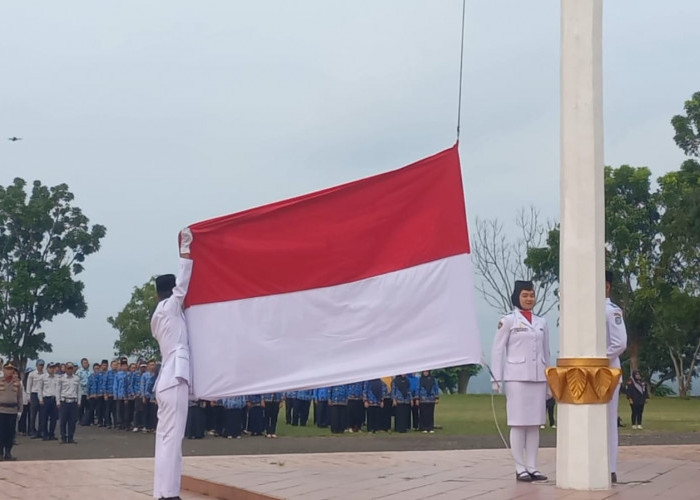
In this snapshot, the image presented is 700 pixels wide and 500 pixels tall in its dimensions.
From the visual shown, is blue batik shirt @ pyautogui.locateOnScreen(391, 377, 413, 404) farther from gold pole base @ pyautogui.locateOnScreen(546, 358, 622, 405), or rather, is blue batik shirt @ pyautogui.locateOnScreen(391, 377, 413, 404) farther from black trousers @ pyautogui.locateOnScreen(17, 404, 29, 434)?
gold pole base @ pyautogui.locateOnScreen(546, 358, 622, 405)

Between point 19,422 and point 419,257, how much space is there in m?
18.7

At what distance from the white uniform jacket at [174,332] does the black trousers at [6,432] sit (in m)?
9.17

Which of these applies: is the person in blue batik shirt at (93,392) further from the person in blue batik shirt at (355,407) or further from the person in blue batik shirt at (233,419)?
the person in blue batik shirt at (355,407)

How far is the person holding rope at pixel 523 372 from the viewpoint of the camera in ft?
29.6

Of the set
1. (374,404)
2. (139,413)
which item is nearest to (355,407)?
(374,404)

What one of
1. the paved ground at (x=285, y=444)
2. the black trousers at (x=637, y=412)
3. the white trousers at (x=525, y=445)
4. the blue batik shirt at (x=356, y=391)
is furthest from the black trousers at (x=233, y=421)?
the white trousers at (x=525, y=445)

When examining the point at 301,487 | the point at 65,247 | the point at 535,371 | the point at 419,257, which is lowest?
the point at 301,487

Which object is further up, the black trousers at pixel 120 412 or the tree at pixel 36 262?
the tree at pixel 36 262

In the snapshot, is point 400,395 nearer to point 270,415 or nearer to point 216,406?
point 270,415

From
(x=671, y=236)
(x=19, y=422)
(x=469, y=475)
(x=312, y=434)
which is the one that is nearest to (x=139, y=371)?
(x=19, y=422)

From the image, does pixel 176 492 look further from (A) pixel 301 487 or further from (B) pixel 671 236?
(B) pixel 671 236

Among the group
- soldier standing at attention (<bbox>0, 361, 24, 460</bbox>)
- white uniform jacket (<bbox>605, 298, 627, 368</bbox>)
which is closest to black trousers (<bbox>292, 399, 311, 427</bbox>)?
soldier standing at attention (<bbox>0, 361, 24, 460</bbox>)

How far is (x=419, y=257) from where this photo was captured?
800cm

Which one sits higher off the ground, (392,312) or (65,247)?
(65,247)
